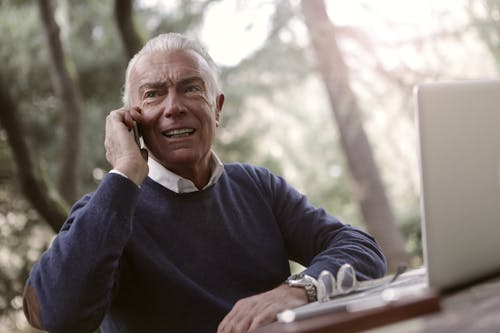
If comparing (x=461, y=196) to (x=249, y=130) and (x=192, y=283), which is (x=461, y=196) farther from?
(x=249, y=130)

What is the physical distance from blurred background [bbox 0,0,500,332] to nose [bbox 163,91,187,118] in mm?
1864


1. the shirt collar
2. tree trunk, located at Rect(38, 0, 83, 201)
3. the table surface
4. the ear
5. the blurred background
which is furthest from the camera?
the blurred background

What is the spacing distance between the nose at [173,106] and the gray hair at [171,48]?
14 cm

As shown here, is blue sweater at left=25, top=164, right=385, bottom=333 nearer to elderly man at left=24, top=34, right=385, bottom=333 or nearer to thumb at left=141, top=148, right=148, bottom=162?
elderly man at left=24, top=34, right=385, bottom=333

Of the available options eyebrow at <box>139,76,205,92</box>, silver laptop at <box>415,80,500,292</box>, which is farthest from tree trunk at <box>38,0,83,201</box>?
silver laptop at <box>415,80,500,292</box>

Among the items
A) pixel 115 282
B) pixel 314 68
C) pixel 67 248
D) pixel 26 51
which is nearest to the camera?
pixel 67 248

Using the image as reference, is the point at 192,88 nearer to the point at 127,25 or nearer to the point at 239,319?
the point at 239,319

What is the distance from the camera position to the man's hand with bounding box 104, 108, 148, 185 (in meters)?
1.71

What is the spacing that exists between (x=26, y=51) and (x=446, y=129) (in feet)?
27.9

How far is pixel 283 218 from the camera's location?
2109mm

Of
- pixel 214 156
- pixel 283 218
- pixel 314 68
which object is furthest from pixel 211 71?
pixel 314 68

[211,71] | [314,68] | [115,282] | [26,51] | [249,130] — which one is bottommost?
[249,130]

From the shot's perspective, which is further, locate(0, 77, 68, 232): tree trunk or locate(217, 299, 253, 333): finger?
locate(0, 77, 68, 232): tree trunk

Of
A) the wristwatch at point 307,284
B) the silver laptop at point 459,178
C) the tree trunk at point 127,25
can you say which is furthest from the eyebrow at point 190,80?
the tree trunk at point 127,25
